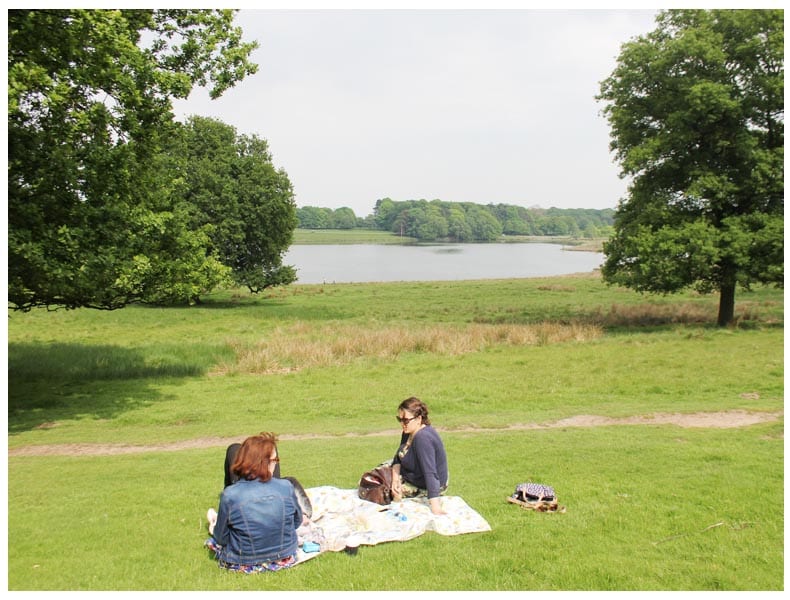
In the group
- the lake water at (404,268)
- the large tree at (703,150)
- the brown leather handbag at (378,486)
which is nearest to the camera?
the brown leather handbag at (378,486)

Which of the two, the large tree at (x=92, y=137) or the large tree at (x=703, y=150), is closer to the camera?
the large tree at (x=92, y=137)

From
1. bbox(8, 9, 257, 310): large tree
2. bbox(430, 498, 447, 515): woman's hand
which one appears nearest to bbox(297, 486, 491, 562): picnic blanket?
bbox(430, 498, 447, 515): woman's hand

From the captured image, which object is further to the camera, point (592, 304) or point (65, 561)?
point (592, 304)

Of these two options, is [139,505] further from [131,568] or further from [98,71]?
[98,71]

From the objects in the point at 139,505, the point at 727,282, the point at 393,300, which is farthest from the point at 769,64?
the point at 139,505

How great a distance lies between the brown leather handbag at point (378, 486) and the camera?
8039mm

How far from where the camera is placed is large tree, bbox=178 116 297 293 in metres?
42.4

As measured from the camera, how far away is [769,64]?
27125 mm

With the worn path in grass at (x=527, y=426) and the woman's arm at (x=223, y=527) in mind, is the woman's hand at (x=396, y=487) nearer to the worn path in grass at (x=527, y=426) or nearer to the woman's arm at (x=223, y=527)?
the woman's arm at (x=223, y=527)

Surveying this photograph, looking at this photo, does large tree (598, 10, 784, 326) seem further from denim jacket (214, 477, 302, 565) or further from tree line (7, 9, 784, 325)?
denim jacket (214, 477, 302, 565)

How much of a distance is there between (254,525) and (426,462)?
2343mm

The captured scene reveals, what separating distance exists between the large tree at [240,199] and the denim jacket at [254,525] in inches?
1447

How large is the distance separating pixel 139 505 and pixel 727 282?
2694 cm

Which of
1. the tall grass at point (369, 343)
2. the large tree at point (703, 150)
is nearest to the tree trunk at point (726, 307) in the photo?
the large tree at point (703, 150)
